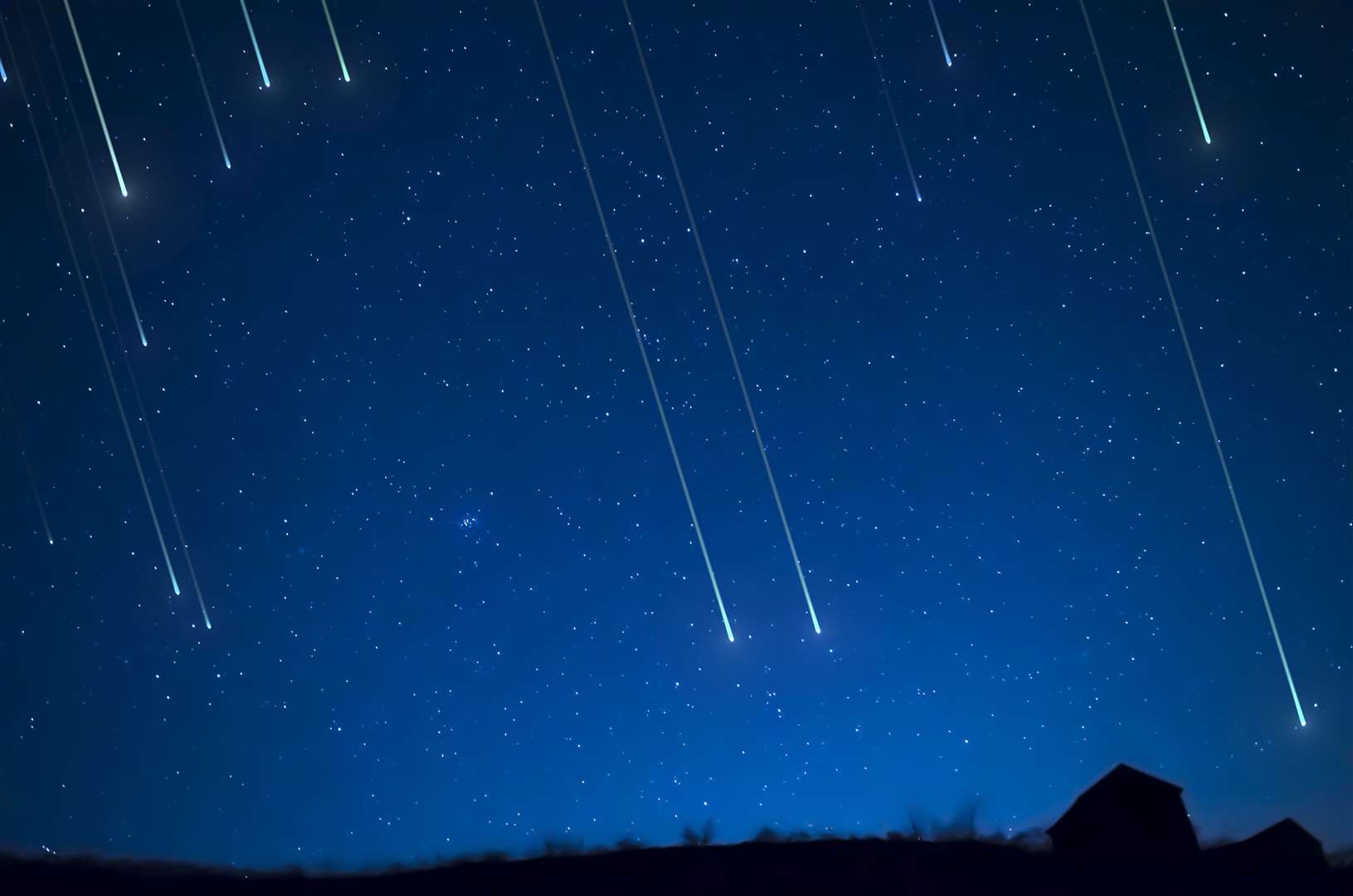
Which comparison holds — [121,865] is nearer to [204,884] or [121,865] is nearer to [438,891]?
[204,884]

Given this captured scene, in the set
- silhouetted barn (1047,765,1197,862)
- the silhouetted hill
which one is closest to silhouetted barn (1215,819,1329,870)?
the silhouetted hill

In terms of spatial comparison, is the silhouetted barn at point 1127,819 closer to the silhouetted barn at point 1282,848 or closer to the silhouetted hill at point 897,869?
the silhouetted hill at point 897,869

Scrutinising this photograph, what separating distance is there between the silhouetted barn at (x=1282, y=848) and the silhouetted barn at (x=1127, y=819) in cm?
59

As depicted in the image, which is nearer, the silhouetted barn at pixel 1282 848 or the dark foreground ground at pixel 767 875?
the dark foreground ground at pixel 767 875

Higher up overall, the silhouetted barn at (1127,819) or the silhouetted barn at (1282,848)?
the silhouetted barn at (1127,819)

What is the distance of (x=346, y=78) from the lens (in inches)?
523

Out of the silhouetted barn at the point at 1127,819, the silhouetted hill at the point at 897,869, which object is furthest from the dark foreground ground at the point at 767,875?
the silhouetted barn at the point at 1127,819

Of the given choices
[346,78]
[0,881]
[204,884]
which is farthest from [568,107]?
[0,881]

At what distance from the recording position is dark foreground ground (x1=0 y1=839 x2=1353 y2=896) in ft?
38.9

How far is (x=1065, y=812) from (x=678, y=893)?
5.22 meters

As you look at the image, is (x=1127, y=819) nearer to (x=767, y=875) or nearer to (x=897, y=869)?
(x=897, y=869)

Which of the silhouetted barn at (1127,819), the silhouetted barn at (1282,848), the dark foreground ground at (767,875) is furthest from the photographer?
the silhouetted barn at (1127,819)

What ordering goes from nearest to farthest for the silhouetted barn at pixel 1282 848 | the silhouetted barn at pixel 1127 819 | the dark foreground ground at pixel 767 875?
the dark foreground ground at pixel 767 875 < the silhouetted barn at pixel 1282 848 < the silhouetted barn at pixel 1127 819

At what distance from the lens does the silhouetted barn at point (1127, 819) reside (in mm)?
13695
